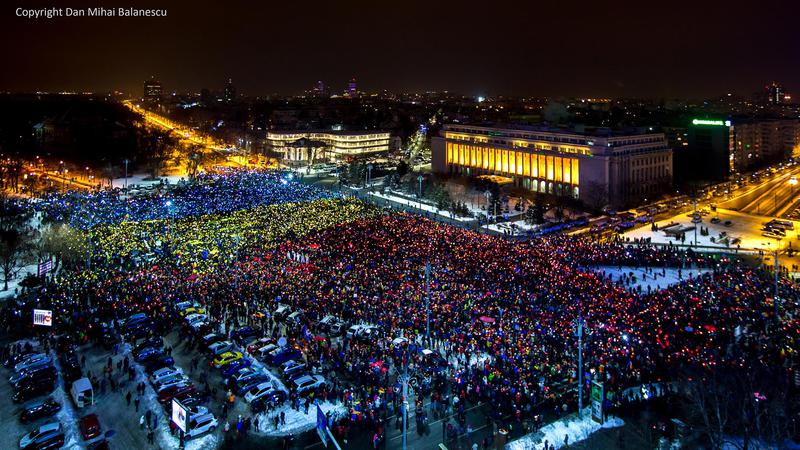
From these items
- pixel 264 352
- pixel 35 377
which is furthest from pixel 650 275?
pixel 35 377

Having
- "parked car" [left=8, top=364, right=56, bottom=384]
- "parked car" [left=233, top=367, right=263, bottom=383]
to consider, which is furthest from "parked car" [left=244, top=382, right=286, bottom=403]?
"parked car" [left=8, top=364, right=56, bottom=384]

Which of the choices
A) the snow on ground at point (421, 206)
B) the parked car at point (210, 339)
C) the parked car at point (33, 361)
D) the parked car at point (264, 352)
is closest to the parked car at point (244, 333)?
the parked car at point (210, 339)

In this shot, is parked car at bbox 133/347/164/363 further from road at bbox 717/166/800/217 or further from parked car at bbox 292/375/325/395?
road at bbox 717/166/800/217

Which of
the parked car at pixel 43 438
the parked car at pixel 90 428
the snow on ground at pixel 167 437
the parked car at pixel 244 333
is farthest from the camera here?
the parked car at pixel 244 333

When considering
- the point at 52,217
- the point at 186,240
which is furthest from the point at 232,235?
the point at 52,217

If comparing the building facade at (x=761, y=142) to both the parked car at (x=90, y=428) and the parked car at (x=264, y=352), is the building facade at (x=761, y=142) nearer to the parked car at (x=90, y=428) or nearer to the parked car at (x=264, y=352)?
the parked car at (x=264, y=352)
